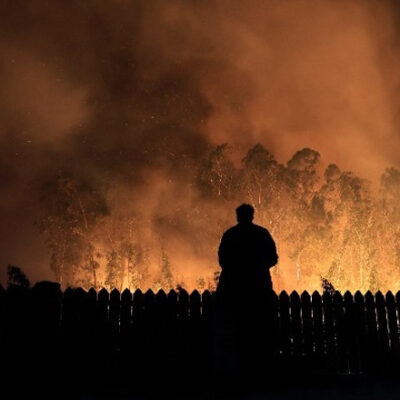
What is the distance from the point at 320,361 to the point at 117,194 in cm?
4760

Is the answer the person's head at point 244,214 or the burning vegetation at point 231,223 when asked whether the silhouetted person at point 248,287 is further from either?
the burning vegetation at point 231,223

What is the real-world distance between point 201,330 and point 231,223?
131 feet

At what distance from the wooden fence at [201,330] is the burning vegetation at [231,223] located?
32.7m

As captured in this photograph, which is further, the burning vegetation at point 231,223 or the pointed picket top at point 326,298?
the burning vegetation at point 231,223

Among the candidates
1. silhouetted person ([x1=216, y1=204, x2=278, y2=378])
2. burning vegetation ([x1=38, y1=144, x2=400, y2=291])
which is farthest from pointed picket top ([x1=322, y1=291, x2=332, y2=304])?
burning vegetation ([x1=38, y1=144, x2=400, y2=291])

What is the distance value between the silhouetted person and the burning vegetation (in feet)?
119

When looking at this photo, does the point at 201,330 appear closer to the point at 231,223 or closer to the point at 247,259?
the point at 247,259

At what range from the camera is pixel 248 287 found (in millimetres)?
6492

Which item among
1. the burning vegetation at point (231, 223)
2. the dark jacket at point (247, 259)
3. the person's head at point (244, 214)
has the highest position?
the burning vegetation at point (231, 223)

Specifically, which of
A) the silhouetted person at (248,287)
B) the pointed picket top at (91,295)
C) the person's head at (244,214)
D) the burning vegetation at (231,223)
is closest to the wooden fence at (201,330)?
the pointed picket top at (91,295)

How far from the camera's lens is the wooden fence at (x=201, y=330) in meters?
8.67

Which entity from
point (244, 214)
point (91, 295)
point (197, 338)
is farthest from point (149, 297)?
point (244, 214)

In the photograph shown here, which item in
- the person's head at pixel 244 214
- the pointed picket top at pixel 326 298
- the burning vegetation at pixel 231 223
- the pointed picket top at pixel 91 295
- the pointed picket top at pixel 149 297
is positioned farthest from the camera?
the burning vegetation at pixel 231 223

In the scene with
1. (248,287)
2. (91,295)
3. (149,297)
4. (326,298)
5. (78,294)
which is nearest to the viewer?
(248,287)
